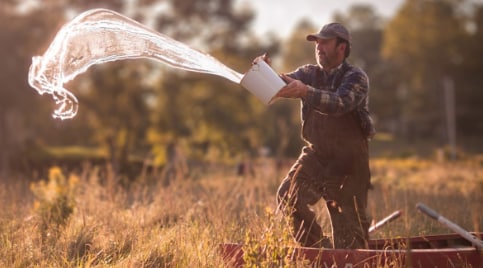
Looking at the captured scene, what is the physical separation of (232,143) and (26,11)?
12263 millimetres

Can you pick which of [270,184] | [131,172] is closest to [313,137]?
[270,184]

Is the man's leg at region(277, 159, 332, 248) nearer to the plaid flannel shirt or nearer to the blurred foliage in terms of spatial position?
the plaid flannel shirt

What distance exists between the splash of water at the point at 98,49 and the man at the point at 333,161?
1022mm

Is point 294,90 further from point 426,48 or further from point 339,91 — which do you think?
point 426,48

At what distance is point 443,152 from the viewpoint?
34219mm

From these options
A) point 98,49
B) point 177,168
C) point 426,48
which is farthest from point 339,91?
point 426,48

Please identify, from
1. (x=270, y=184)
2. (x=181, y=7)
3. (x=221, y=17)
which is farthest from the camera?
(x=221, y=17)

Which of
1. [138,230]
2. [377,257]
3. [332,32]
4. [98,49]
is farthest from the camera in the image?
[138,230]

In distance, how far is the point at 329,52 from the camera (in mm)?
6156

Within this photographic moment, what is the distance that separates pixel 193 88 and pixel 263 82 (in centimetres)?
2955

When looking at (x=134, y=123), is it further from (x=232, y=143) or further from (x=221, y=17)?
(x=221, y=17)

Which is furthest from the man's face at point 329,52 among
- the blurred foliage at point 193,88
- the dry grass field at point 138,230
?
the blurred foliage at point 193,88

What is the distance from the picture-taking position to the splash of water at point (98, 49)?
581 centimetres

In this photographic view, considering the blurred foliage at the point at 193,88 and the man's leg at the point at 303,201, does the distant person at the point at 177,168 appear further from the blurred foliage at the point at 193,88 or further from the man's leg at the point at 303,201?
the man's leg at the point at 303,201
